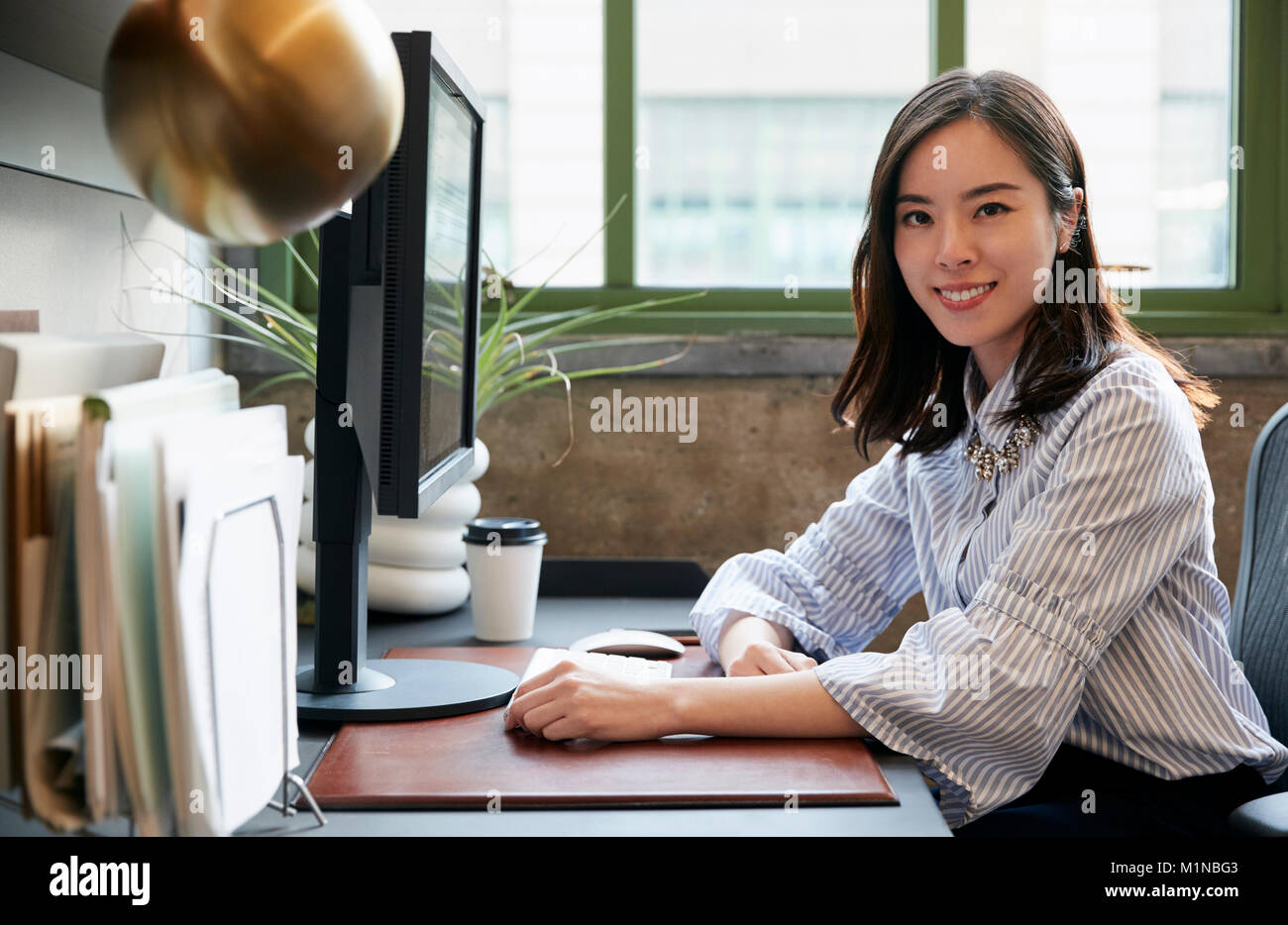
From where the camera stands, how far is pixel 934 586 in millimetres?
1345

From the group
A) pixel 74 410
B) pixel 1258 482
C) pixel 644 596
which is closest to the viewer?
pixel 74 410

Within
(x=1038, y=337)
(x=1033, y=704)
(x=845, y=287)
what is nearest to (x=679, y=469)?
(x=845, y=287)

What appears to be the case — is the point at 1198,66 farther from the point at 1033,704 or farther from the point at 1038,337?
the point at 1033,704

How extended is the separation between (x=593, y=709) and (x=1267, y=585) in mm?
822

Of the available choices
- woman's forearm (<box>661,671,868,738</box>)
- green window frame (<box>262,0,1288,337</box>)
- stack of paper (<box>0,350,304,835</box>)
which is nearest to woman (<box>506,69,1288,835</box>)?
woman's forearm (<box>661,671,868,738</box>)

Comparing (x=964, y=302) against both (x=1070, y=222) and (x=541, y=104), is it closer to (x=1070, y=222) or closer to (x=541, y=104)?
(x=1070, y=222)

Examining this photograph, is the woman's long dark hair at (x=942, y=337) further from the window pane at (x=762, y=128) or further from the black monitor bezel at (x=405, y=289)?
the window pane at (x=762, y=128)

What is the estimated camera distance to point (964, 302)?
1.26m

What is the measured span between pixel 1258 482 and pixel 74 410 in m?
1.24

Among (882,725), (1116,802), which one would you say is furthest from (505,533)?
(1116,802)

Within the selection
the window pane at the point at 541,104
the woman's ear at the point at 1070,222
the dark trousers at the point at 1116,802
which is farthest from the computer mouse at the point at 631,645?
the window pane at the point at 541,104

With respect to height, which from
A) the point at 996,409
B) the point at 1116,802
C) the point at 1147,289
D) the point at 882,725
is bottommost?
the point at 1116,802

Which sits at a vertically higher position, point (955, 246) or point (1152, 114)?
point (1152, 114)

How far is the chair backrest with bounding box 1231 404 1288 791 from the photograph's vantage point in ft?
4.09
